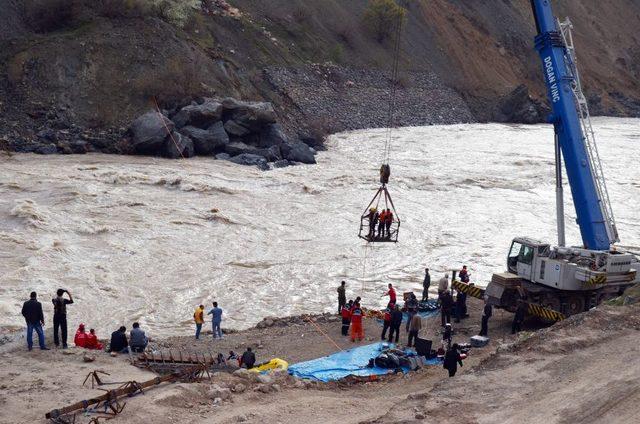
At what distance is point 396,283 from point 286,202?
1111 cm

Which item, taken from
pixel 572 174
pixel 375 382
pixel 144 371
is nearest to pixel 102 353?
pixel 144 371

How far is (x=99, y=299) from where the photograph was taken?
2227 centimetres

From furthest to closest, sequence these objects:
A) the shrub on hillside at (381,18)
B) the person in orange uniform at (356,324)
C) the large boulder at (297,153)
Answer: the shrub on hillside at (381,18) < the large boulder at (297,153) < the person in orange uniform at (356,324)

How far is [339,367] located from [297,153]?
100.0 ft

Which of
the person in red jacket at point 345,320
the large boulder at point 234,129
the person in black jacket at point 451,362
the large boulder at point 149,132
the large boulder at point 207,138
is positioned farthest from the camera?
the large boulder at point 234,129

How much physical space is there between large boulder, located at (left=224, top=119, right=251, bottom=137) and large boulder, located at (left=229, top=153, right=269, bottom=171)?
7.86 feet

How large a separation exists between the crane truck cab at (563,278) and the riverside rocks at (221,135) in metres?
24.0

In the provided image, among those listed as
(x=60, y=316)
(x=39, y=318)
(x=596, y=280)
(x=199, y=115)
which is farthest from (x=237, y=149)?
(x=39, y=318)

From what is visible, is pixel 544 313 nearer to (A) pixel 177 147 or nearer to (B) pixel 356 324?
(B) pixel 356 324

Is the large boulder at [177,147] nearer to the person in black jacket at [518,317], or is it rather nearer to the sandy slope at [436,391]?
the person in black jacket at [518,317]

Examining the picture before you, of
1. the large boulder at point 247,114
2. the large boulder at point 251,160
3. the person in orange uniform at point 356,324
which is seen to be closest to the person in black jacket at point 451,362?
the person in orange uniform at point 356,324

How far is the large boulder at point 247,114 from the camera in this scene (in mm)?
46250

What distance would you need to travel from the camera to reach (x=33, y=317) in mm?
15836

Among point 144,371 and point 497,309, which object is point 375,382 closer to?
point 144,371
